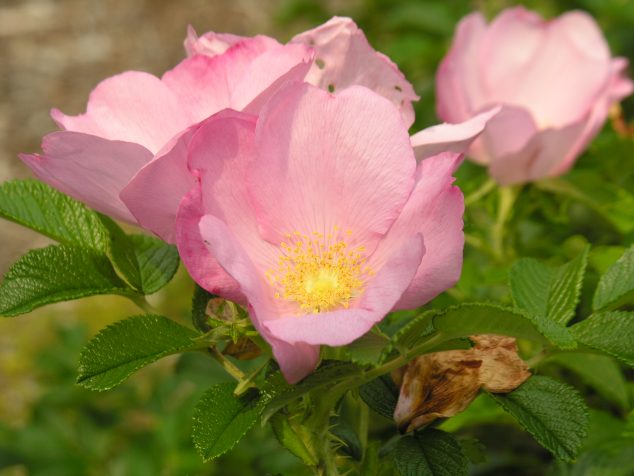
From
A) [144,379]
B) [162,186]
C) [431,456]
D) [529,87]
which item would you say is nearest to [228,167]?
[162,186]

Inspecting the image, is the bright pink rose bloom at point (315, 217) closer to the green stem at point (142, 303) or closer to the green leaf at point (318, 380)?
the green leaf at point (318, 380)

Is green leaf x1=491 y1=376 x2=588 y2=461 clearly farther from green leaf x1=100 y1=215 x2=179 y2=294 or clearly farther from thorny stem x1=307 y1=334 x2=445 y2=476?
green leaf x1=100 y1=215 x2=179 y2=294

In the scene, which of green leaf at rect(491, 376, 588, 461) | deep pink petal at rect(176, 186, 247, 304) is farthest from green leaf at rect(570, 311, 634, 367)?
deep pink petal at rect(176, 186, 247, 304)

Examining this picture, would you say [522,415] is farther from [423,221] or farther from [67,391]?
[67,391]

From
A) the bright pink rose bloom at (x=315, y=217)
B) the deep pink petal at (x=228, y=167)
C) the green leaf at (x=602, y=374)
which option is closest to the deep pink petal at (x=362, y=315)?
the bright pink rose bloom at (x=315, y=217)

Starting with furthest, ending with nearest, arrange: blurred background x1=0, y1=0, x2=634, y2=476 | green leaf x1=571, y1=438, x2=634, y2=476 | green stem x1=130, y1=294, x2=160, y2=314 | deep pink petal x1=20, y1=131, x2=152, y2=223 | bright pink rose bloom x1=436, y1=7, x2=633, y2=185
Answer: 1. blurred background x1=0, y1=0, x2=634, y2=476
2. bright pink rose bloom x1=436, y1=7, x2=633, y2=185
3. green leaf x1=571, y1=438, x2=634, y2=476
4. green stem x1=130, y1=294, x2=160, y2=314
5. deep pink petal x1=20, y1=131, x2=152, y2=223

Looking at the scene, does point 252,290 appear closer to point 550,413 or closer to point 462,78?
point 550,413
